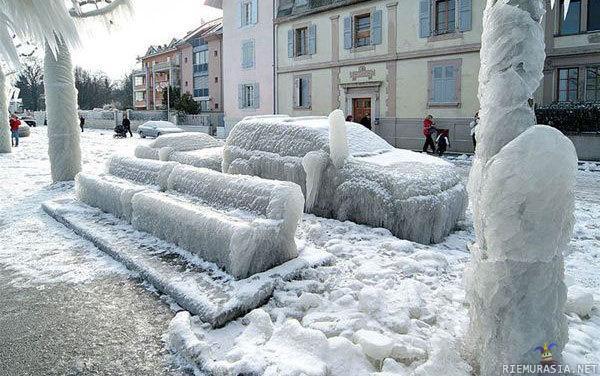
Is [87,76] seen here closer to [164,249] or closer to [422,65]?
[422,65]

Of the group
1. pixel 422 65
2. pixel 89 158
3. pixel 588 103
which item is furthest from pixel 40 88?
pixel 588 103

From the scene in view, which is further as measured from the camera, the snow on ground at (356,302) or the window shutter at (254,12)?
the window shutter at (254,12)

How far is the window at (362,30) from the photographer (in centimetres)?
2142

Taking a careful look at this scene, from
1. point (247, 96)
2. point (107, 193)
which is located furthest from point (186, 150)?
point (247, 96)

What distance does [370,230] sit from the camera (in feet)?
18.5

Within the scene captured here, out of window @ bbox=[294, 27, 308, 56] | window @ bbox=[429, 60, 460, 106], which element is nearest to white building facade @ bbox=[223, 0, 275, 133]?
window @ bbox=[294, 27, 308, 56]

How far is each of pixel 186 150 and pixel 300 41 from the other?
17.2 meters

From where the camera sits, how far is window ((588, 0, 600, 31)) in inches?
617

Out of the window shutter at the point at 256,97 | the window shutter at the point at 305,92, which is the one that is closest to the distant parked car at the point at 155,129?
the window shutter at the point at 256,97

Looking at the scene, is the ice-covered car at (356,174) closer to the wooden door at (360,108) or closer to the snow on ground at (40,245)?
the snow on ground at (40,245)

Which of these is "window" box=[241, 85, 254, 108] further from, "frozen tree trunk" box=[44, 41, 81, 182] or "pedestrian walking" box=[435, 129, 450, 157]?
"frozen tree trunk" box=[44, 41, 81, 182]

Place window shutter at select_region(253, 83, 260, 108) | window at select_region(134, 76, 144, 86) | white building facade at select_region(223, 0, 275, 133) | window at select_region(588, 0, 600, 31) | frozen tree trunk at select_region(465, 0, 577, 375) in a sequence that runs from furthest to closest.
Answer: window at select_region(134, 76, 144, 86), window shutter at select_region(253, 83, 260, 108), white building facade at select_region(223, 0, 275, 133), window at select_region(588, 0, 600, 31), frozen tree trunk at select_region(465, 0, 577, 375)

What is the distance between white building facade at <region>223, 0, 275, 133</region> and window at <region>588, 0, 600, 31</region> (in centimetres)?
1601

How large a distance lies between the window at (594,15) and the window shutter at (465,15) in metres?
4.11
